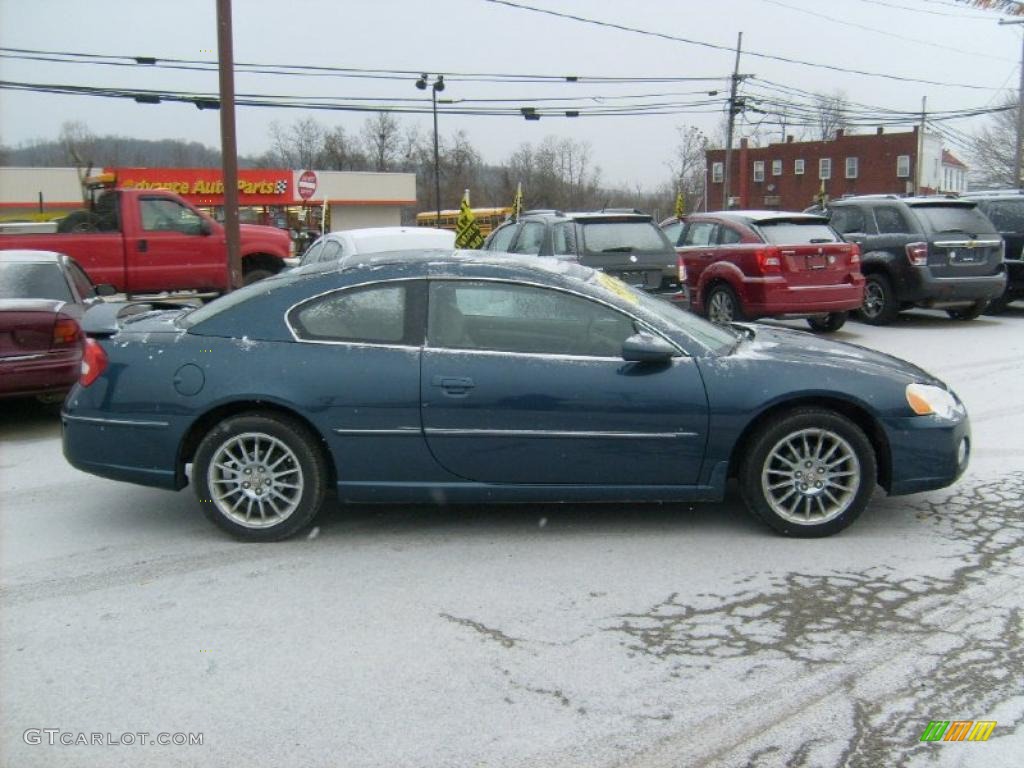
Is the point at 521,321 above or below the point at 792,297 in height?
above

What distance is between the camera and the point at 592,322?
16.1 feet

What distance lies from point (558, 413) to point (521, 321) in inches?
21.1

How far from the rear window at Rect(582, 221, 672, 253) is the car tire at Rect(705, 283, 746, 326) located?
1475 mm

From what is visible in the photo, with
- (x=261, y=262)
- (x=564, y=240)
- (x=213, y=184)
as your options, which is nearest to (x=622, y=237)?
(x=564, y=240)

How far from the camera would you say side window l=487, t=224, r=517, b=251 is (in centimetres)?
1243

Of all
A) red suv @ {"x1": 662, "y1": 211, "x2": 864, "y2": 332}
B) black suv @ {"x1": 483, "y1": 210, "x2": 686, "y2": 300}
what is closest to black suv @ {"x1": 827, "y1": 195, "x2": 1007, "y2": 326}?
red suv @ {"x1": 662, "y1": 211, "x2": 864, "y2": 332}

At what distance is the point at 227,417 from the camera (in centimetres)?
490

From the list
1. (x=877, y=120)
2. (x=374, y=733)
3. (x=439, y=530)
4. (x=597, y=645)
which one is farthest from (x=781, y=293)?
(x=877, y=120)

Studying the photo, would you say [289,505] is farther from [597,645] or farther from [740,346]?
[740,346]

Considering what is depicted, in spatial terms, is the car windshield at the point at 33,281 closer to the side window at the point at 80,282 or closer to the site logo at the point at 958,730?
the side window at the point at 80,282

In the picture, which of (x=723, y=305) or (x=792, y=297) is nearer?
(x=792, y=297)

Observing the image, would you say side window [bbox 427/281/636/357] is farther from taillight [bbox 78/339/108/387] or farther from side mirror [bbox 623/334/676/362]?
taillight [bbox 78/339/108/387]

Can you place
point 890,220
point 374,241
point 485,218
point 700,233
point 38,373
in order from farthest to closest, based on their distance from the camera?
point 485,218, point 890,220, point 700,233, point 374,241, point 38,373

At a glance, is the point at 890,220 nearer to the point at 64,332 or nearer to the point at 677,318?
the point at 677,318
